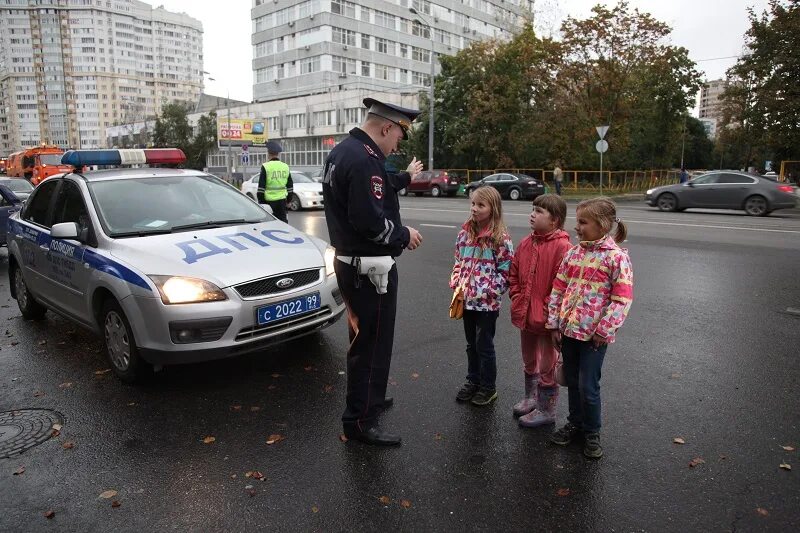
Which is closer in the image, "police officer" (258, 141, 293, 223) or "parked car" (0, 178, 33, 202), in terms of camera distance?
"police officer" (258, 141, 293, 223)

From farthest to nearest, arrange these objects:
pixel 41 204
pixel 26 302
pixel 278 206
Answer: pixel 278 206
pixel 26 302
pixel 41 204

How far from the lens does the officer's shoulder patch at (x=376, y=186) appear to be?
3176mm

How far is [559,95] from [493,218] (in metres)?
33.6

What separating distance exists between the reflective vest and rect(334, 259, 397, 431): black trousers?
6.57 m

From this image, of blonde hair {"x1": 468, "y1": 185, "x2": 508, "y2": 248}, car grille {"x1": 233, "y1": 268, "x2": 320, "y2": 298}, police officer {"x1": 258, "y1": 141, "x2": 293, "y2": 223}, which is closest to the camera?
blonde hair {"x1": 468, "y1": 185, "x2": 508, "y2": 248}

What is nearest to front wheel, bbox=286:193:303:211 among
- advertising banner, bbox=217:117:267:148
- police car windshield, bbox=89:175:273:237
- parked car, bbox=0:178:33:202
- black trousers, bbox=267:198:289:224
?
parked car, bbox=0:178:33:202

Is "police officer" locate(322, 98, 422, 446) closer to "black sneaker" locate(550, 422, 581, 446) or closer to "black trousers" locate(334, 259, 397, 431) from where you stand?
"black trousers" locate(334, 259, 397, 431)

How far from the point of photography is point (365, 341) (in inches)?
136

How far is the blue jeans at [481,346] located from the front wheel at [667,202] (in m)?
18.1

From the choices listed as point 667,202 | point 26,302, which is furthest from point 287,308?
point 667,202

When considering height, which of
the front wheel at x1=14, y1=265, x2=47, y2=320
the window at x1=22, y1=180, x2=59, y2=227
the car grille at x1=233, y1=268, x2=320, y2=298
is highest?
the window at x1=22, y1=180, x2=59, y2=227

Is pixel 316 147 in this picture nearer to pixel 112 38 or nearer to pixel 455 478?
pixel 455 478

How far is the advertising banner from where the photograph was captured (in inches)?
2170

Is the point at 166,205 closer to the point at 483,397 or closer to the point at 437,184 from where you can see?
the point at 483,397
